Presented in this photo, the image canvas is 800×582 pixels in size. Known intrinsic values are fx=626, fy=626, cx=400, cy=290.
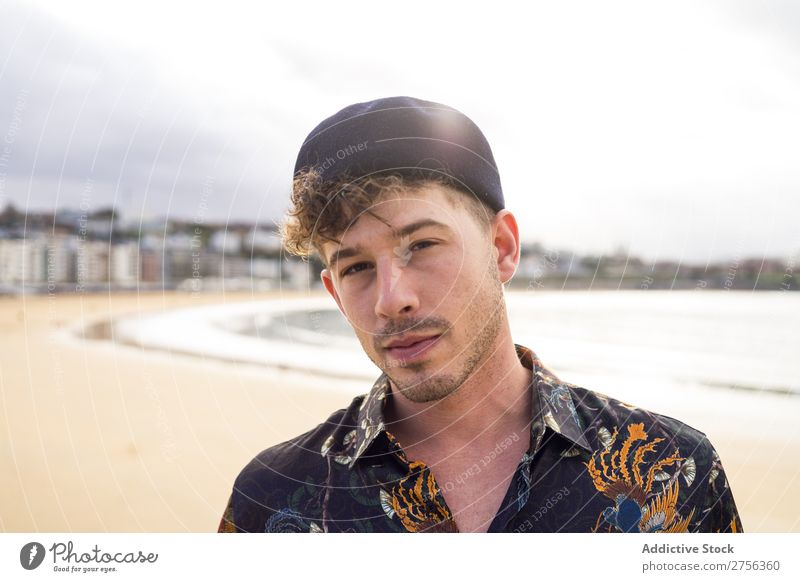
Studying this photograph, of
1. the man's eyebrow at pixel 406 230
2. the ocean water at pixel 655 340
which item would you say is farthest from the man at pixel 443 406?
the ocean water at pixel 655 340

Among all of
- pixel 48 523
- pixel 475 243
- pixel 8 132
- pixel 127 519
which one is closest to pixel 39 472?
pixel 48 523

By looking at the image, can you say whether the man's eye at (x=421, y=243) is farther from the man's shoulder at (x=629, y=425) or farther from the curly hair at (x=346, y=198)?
the man's shoulder at (x=629, y=425)

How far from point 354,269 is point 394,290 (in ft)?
0.32

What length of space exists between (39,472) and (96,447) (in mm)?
746

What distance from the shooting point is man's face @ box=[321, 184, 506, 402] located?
109 centimetres

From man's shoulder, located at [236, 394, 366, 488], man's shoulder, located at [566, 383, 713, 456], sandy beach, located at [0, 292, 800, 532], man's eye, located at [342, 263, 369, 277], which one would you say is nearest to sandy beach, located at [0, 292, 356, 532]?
sandy beach, located at [0, 292, 800, 532]

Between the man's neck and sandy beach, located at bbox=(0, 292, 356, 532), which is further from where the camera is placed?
sandy beach, located at bbox=(0, 292, 356, 532)

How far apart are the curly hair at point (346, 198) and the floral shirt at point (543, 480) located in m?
0.33

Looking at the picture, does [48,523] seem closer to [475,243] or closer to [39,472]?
[39,472]

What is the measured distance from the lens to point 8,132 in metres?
1.52

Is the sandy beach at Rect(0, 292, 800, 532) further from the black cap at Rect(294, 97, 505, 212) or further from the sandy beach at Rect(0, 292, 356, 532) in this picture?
the black cap at Rect(294, 97, 505, 212)

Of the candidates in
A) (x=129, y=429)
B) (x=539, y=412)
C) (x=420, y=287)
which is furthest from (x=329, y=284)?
(x=129, y=429)

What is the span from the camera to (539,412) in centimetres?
112

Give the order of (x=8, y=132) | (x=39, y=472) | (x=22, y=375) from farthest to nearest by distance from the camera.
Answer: (x=22, y=375) < (x=39, y=472) < (x=8, y=132)
